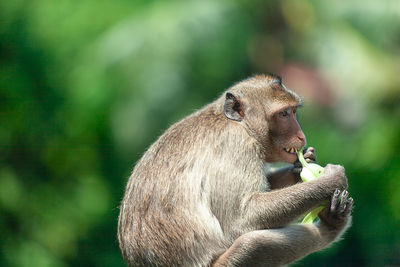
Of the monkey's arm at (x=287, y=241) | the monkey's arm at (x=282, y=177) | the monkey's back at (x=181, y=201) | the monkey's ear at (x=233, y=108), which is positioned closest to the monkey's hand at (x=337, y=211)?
the monkey's arm at (x=287, y=241)

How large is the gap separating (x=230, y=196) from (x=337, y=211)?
1072 mm

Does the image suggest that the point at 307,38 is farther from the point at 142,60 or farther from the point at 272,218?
the point at 272,218

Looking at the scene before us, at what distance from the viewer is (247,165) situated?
7.58 meters

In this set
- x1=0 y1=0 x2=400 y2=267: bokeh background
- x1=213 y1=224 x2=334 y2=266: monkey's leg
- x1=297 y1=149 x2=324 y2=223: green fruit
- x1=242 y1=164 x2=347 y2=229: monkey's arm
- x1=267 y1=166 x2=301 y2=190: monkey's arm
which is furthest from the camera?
x1=0 y1=0 x2=400 y2=267: bokeh background

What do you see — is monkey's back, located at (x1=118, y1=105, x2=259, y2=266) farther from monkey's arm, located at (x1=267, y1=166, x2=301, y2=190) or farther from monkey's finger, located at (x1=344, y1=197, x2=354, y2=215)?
monkey's finger, located at (x1=344, y1=197, x2=354, y2=215)

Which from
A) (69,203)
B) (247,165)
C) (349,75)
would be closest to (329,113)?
(349,75)

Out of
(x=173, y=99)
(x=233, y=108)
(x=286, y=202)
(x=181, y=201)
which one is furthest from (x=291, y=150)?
(x=173, y=99)

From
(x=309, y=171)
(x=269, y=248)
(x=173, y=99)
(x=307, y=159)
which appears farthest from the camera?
(x=173, y=99)

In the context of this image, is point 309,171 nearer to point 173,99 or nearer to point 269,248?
point 269,248

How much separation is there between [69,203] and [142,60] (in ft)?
14.7

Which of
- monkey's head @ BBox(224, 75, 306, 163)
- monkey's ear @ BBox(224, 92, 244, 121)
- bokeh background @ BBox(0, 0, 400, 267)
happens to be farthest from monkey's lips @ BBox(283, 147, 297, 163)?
bokeh background @ BBox(0, 0, 400, 267)

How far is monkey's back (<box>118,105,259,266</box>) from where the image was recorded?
23.5 feet

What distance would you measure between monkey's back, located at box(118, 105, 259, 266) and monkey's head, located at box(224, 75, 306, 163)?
226 millimetres

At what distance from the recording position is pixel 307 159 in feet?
25.9
